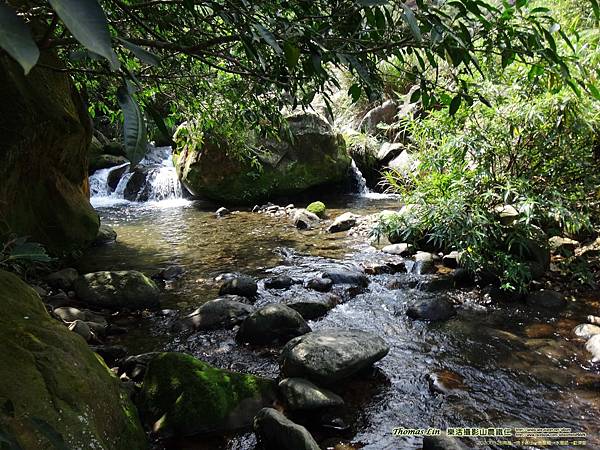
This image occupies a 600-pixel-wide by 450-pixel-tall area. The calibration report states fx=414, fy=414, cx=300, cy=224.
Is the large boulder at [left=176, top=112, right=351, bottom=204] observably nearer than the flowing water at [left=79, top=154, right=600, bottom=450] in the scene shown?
No

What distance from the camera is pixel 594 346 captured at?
3643 mm

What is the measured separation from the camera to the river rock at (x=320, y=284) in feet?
17.4

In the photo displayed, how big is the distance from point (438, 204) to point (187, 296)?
3321mm

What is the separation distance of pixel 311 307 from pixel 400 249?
2675mm

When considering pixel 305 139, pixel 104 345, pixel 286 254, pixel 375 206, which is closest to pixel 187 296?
pixel 104 345

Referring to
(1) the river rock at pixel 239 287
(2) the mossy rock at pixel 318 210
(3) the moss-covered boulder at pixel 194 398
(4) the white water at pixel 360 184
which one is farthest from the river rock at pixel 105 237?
(4) the white water at pixel 360 184

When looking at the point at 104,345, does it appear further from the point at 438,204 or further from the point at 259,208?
the point at 259,208

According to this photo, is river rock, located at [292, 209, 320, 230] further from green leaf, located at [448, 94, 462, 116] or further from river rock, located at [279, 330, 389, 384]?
green leaf, located at [448, 94, 462, 116]

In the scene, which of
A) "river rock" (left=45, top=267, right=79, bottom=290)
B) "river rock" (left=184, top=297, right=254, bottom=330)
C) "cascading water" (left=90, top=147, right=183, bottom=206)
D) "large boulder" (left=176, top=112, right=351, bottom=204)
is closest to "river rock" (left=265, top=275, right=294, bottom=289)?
"river rock" (left=184, top=297, right=254, bottom=330)

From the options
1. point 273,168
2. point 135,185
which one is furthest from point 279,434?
point 135,185

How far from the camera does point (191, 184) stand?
1170 cm

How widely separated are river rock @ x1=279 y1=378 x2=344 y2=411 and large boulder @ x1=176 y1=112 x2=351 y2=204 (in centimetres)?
866

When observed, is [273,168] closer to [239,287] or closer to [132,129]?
[239,287]

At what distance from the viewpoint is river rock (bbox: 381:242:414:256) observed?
664 cm
